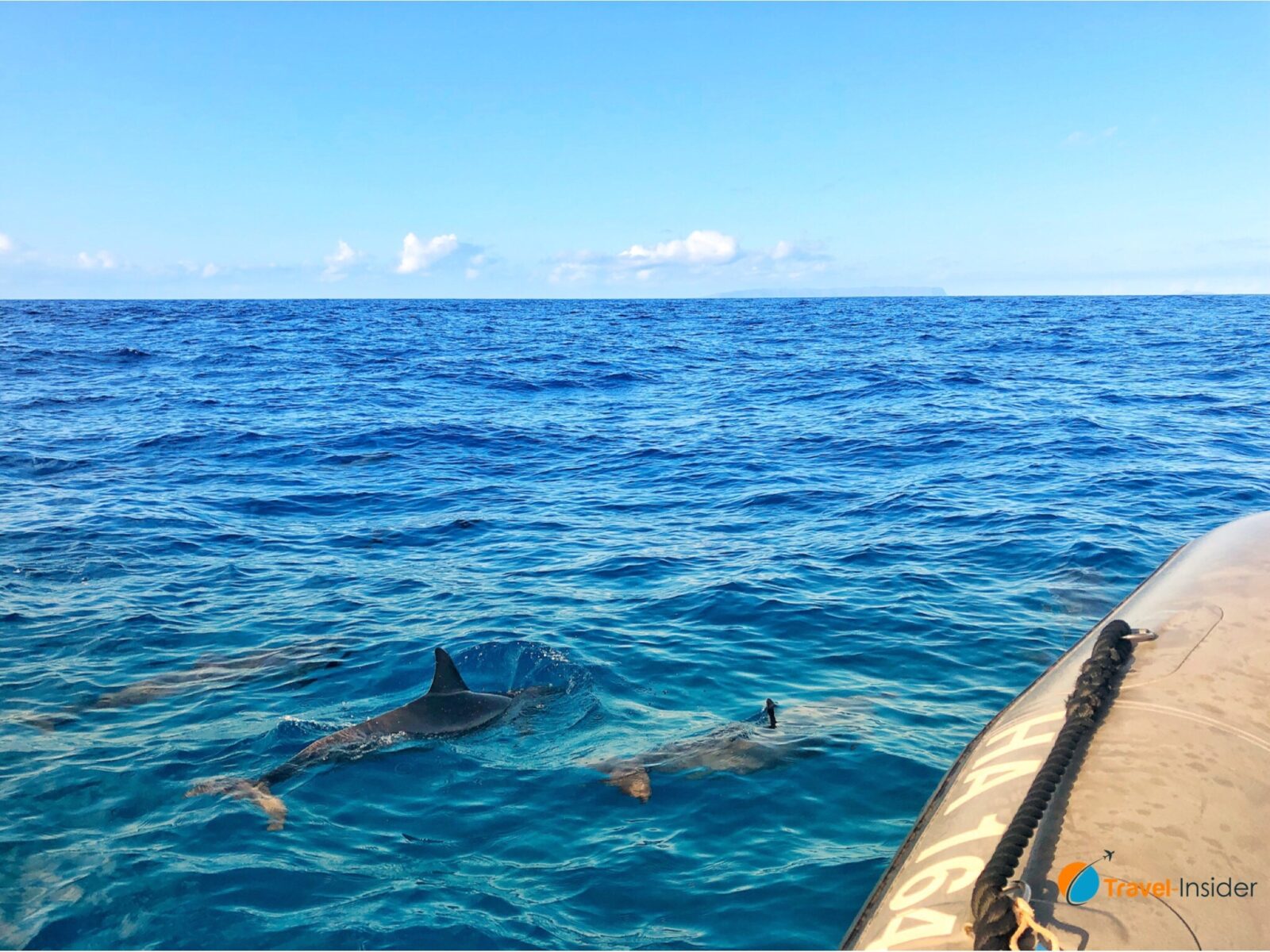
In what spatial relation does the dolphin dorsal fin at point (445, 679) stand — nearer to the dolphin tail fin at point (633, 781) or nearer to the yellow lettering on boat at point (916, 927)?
the dolphin tail fin at point (633, 781)

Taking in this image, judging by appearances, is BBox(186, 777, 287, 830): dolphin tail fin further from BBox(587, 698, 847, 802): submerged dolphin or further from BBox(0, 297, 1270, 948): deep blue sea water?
BBox(587, 698, 847, 802): submerged dolphin

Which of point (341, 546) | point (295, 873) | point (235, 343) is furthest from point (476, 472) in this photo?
point (235, 343)

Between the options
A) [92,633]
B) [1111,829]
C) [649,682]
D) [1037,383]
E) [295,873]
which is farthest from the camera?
[1037,383]

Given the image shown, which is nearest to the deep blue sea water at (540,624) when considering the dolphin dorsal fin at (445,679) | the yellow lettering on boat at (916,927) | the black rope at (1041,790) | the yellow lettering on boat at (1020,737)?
→ the dolphin dorsal fin at (445,679)

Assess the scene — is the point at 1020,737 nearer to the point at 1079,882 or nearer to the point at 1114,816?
the point at 1114,816

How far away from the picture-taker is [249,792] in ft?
21.0

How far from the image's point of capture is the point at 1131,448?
17.2 meters

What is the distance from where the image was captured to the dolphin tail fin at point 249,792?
20.2 feet

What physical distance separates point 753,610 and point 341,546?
615 centimetres

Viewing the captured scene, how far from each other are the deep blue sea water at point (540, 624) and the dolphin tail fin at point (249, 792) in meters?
0.10

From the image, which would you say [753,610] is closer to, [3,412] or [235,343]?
[3,412]

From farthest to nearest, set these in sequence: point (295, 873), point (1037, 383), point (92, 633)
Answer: point (1037, 383), point (92, 633), point (295, 873)

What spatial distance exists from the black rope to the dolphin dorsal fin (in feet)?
15.3

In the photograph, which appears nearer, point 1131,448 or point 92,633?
point 92,633
